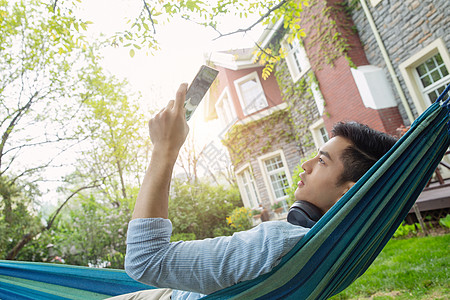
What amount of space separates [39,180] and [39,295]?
556cm

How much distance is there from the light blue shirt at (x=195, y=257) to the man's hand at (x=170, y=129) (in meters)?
0.18

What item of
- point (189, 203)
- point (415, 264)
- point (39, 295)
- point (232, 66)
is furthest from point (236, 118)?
point (39, 295)

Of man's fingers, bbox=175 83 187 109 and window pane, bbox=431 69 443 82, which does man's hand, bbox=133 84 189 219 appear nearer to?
man's fingers, bbox=175 83 187 109

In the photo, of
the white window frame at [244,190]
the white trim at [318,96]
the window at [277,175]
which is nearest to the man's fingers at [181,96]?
the white trim at [318,96]

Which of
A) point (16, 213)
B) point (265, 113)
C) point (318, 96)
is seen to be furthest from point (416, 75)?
point (16, 213)

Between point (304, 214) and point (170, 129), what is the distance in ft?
1.84

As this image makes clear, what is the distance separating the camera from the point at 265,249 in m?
0.75

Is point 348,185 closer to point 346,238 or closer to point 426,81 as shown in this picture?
point 346,238

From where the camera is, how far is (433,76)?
5.36 m

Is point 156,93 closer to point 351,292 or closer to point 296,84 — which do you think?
point 296,84

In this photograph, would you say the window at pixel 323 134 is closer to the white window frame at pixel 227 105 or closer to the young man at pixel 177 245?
the white window frame at pixel 227 105

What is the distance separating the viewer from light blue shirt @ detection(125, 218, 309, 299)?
706mm

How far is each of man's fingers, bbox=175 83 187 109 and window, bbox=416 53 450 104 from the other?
5.58 m

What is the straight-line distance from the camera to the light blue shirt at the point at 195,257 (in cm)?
71
